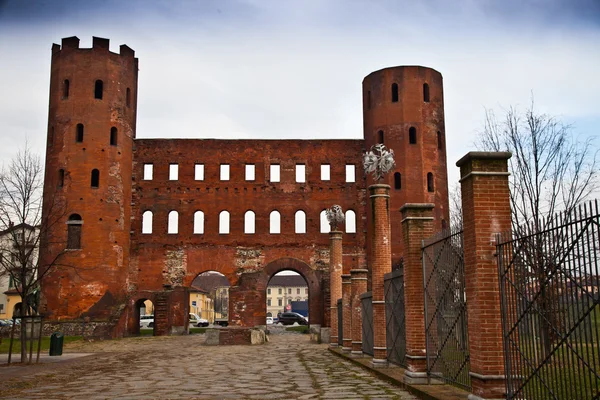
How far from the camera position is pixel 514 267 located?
6.88 meters

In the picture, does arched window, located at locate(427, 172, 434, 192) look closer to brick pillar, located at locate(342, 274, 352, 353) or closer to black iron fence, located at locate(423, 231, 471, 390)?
brick pillar, located at locate(342, 274, 352, 353)

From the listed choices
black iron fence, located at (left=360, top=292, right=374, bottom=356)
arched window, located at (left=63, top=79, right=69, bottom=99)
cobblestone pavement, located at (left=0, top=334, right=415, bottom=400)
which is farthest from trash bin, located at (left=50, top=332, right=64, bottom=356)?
arched window, located at (left=63, top=79, right=69, bottom=99)

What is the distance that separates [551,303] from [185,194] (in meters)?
30.3

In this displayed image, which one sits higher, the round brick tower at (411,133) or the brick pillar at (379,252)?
the round brick tower at (411,133)

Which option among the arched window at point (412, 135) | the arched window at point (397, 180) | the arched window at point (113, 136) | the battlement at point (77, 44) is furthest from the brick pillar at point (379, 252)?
the battlement at point (77, 44)

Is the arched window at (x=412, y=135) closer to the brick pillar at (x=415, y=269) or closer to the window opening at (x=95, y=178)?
the window opening at (x=95, y=178)

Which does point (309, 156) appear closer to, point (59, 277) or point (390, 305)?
point (59, 277)

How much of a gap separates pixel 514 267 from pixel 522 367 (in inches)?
42.0

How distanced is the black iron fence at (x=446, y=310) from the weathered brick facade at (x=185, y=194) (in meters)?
22.2

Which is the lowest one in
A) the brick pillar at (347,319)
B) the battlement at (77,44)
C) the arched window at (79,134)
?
the brick pillar at (347,319)

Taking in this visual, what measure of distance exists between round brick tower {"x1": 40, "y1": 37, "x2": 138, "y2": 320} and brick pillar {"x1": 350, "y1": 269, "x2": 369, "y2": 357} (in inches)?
715

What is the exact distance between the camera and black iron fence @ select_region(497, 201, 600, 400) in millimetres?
5312

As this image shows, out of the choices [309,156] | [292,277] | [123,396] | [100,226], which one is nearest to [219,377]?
[123,396]

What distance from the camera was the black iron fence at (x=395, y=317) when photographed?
40.9 ft
